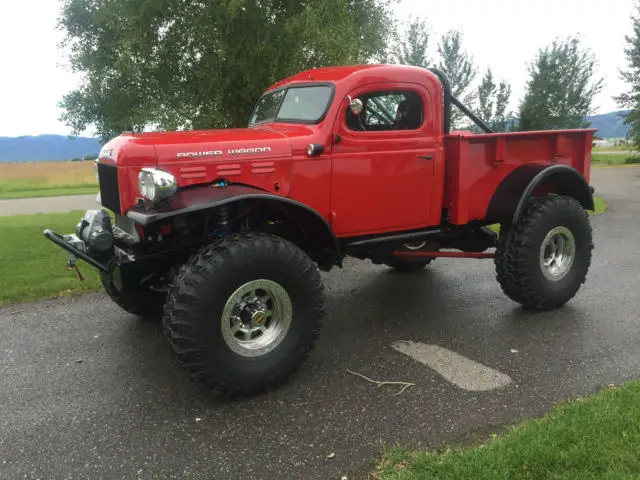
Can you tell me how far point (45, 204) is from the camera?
612 inches

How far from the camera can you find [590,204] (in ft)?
18.0

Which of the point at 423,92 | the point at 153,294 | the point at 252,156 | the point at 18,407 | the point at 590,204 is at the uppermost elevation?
the point at 423,92

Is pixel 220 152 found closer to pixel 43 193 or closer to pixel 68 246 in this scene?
pixel 68 246

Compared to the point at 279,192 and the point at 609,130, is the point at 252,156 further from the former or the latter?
the point at 609,130

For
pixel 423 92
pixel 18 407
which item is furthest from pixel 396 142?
pixel 18 407

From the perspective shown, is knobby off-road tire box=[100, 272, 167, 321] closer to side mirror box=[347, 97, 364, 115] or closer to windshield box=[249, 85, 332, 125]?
windshield box=[249, 85, 332, 125]

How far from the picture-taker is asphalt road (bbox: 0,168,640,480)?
2885 mm

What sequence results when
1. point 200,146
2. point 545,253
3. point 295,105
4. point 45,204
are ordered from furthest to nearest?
point 45,204 < point 545,253 < point 295,105 < point 200,146

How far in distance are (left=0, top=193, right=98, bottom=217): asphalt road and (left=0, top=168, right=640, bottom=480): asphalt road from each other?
954cm

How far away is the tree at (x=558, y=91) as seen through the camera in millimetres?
28375

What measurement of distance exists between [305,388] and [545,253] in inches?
111

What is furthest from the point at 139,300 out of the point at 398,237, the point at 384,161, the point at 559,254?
the point at 559,254

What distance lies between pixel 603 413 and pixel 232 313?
2.22m

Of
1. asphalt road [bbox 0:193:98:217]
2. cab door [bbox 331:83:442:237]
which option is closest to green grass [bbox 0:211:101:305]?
cab door [bbox 331:83:442:237]
